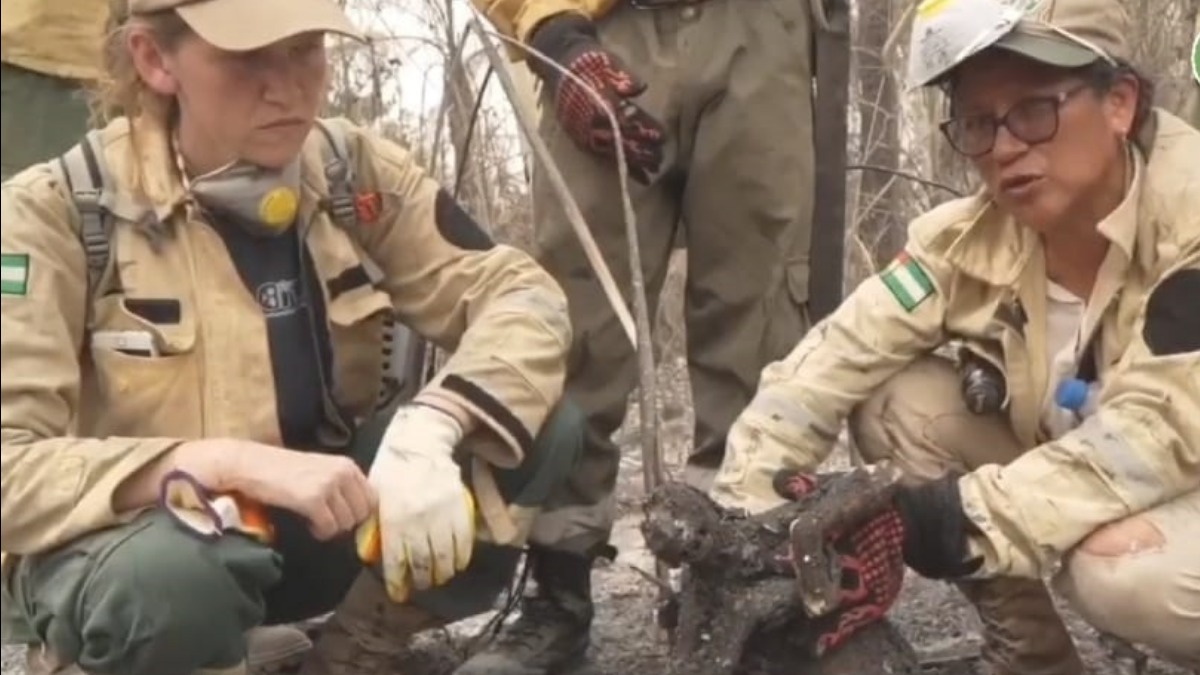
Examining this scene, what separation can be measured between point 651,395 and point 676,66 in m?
0.86

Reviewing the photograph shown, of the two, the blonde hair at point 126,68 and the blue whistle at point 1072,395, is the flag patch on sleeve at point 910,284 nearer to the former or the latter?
the blue whistle at point 1072,395

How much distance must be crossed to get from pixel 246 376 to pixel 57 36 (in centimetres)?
58

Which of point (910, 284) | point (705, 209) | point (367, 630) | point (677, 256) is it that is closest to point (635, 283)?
point (910, 284)

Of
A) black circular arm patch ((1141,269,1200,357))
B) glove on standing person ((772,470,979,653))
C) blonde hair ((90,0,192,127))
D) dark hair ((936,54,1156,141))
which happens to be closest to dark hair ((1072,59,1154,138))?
dark hair ((936,54,1156,141))

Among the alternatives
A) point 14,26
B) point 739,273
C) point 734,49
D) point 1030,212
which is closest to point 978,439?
point 1030,212

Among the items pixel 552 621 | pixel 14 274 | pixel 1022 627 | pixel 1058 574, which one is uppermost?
pixel 14 274

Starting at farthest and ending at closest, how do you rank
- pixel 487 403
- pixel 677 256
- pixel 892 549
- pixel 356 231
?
pixel 677 256 → pixel 356 231 → pixel 487 403 → pixel 892 549

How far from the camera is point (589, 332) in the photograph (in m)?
3.63

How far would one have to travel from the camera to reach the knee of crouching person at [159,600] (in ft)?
8.37

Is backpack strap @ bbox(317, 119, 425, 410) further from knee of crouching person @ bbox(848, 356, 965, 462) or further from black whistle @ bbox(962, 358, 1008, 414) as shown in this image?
black whistle @ bbox(962, 358, 1008, 414)

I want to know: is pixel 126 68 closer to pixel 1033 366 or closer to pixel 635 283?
pixel 635 283

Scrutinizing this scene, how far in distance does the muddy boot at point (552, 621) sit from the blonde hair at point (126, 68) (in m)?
1.14

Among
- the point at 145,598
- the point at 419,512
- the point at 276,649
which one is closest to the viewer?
the point at 145,598

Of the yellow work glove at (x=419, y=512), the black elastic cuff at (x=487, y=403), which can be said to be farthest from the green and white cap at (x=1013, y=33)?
the yellow work glove at (x=419, y=512)
